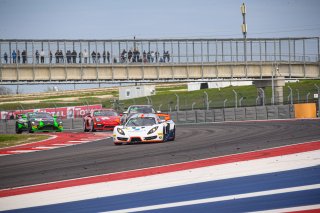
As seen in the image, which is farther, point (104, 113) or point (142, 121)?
point (104, 113)

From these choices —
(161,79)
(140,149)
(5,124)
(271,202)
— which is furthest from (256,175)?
(161,79)

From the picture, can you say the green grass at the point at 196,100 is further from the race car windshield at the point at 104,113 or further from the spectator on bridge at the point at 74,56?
the race car windshield at the point at 104,113

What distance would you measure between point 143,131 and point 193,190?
10.2 m

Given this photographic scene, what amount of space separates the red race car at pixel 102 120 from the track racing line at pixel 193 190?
18.2 metres

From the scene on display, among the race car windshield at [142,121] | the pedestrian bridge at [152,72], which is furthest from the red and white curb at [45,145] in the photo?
the pedestrian bridge at [152,72]

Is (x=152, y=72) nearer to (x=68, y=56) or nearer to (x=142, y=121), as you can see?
(x=68, y=56)

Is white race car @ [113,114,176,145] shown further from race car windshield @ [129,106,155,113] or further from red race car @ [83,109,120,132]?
red race car @ [83,109,120,132]

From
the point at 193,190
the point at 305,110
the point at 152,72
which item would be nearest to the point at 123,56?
the point at 152,72

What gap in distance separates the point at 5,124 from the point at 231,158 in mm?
31701

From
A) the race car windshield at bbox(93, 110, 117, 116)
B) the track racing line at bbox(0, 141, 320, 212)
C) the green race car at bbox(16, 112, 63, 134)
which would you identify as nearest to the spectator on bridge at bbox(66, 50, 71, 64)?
the green race car at bbox(16, 112, 63, 134)

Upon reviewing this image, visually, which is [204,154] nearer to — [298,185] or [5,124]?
[298,185]

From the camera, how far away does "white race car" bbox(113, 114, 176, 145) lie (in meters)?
18.3

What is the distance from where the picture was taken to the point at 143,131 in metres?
18.4

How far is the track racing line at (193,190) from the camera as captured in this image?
718cm
